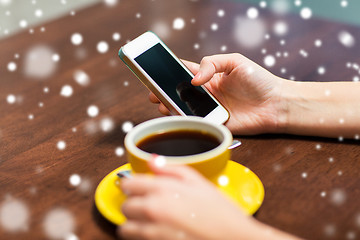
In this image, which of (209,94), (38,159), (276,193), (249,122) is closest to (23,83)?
(38,159)

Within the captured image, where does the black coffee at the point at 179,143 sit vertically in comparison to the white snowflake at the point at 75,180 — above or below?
above

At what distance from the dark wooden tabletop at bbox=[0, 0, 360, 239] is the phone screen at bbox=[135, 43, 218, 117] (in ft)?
0.39

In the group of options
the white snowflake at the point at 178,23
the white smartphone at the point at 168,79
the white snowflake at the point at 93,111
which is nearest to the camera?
the white smartphone at the point at 168,79

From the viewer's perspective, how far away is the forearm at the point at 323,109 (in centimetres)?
91

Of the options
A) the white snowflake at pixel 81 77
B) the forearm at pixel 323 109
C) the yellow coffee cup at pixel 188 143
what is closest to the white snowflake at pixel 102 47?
the white snowflake at pixel 81 77

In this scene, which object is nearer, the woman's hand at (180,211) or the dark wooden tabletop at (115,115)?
the woman's hand at (180,211)

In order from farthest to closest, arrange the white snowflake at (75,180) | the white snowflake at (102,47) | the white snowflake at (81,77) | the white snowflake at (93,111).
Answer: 1. the white snowflake at (102,47)
2. the white snowflake at (81,77)
3. the white snowflake at (93,111)
4. the white snowflake at (75,180)

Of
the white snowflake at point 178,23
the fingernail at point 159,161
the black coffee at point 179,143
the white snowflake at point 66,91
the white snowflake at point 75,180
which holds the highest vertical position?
the fingernail at point 159,161

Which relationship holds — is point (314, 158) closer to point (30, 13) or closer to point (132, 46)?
point (132, 46)

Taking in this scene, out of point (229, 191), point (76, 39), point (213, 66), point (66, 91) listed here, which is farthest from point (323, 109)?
point (76, 39)

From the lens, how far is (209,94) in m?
0.98

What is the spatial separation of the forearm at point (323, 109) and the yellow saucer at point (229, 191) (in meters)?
0.22

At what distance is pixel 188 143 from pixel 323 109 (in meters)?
0.39

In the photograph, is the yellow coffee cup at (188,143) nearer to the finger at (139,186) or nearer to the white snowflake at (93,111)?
the finger at (139,186)
